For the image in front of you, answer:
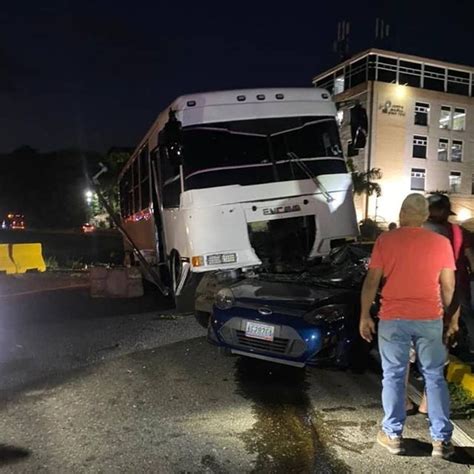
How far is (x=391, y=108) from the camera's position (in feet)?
110

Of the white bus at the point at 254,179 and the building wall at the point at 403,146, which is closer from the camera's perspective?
the white bus at the point at 254,179

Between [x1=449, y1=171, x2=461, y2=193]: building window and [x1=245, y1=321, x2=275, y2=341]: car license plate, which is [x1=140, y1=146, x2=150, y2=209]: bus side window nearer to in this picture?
[x1=245, y1=321, x2=275, y2=341]: car license plate

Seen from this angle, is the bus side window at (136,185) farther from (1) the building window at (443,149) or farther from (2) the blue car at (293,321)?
(1) the building window at (443,149)

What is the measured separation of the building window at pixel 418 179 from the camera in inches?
1380

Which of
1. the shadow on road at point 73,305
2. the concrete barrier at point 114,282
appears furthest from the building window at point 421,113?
the concrete barrier at point 114,282

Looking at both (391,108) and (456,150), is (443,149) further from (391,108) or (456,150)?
(391,108)

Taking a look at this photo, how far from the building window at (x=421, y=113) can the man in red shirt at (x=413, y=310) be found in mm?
33320

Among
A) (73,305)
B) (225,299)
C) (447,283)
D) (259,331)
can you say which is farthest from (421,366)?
(73,305)

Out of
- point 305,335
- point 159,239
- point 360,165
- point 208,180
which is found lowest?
point 305,335

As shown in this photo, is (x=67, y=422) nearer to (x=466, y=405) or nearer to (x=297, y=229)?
(x=466, y=405)

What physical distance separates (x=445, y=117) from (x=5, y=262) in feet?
101

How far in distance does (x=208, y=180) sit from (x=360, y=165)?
1090 inches

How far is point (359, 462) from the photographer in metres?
3.94

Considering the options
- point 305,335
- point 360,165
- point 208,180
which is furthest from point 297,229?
point 360,165
